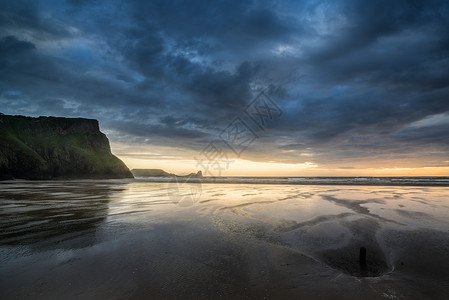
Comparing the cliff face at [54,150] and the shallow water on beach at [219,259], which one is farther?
the cliff face at [54,150]

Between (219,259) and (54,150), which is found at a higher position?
(54,150)

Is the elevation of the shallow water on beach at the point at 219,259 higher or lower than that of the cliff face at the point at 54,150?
lower

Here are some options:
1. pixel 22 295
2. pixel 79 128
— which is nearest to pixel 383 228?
pixel 22 295

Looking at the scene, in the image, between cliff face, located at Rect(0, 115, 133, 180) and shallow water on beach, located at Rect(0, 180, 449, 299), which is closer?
shallow water on beach, located at Rect(0, 180, 449, 299)

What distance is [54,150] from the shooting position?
217 ft

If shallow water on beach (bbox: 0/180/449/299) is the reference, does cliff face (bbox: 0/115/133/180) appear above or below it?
above

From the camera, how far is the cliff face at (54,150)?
50.5m

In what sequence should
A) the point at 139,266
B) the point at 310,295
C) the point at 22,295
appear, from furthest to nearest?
the point at 139,266 → the point at 310,295 → the point at 22,295

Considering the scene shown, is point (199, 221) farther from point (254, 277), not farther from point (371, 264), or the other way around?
point (371, 264)

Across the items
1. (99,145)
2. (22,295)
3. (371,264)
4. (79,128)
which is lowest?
(371,264)

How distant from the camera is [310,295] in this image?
3.70 m

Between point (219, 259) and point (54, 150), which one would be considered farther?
point (54, 150)

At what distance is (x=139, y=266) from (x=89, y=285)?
1.10 metres

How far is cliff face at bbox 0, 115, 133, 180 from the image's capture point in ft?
166
